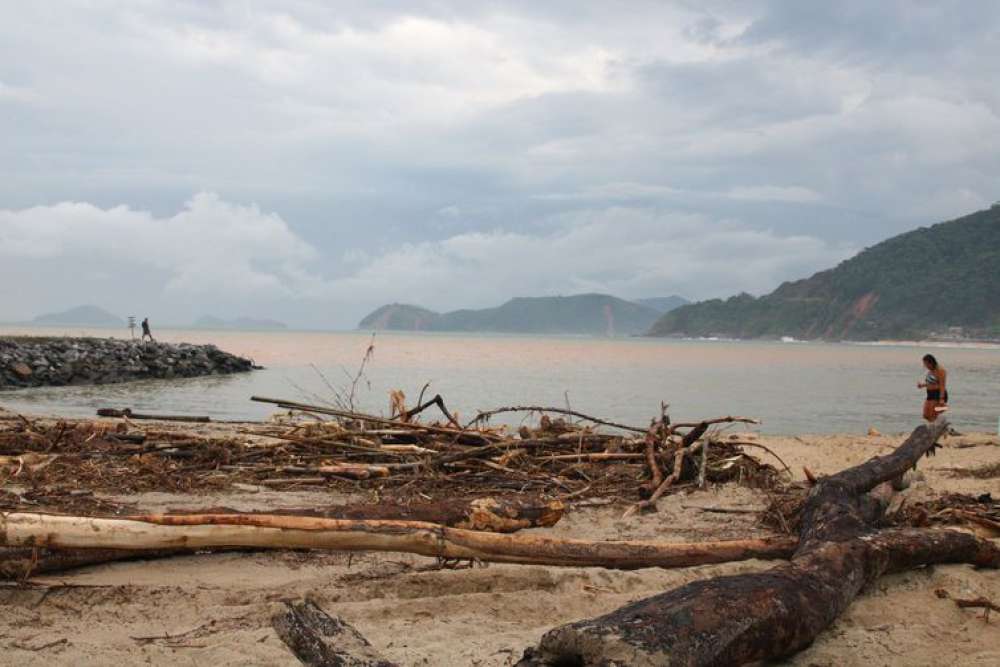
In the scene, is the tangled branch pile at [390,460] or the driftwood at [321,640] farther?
the tangled branch pile at [390,460]

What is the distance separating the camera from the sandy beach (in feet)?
11.1

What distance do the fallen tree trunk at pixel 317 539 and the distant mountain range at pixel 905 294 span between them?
5035 inches

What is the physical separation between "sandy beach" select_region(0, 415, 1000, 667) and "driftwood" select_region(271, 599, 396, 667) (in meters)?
0.28

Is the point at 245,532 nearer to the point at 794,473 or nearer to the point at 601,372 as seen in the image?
the point at 794,473

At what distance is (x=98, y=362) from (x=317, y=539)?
28431mm

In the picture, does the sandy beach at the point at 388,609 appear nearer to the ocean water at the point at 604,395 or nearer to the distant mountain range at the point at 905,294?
the ocean water at the point at 604,395

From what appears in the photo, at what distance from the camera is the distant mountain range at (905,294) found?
119375mm

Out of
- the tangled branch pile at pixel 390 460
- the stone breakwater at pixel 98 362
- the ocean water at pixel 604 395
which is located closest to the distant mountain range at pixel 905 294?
the ocean water at pixel 604 395

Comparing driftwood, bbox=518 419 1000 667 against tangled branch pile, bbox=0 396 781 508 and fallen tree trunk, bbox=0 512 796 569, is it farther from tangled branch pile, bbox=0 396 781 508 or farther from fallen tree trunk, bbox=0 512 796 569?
tangled branch pile, bbox=0 396 781 508

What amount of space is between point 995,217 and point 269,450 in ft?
498

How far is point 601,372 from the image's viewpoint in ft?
133

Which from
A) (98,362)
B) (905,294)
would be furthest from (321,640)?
(905,294)

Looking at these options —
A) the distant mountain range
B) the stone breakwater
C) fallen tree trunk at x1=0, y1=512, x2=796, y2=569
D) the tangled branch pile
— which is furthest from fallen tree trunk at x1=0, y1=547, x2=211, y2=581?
the distant mountain range

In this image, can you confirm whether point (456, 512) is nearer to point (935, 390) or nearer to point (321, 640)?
point (321, 640)
